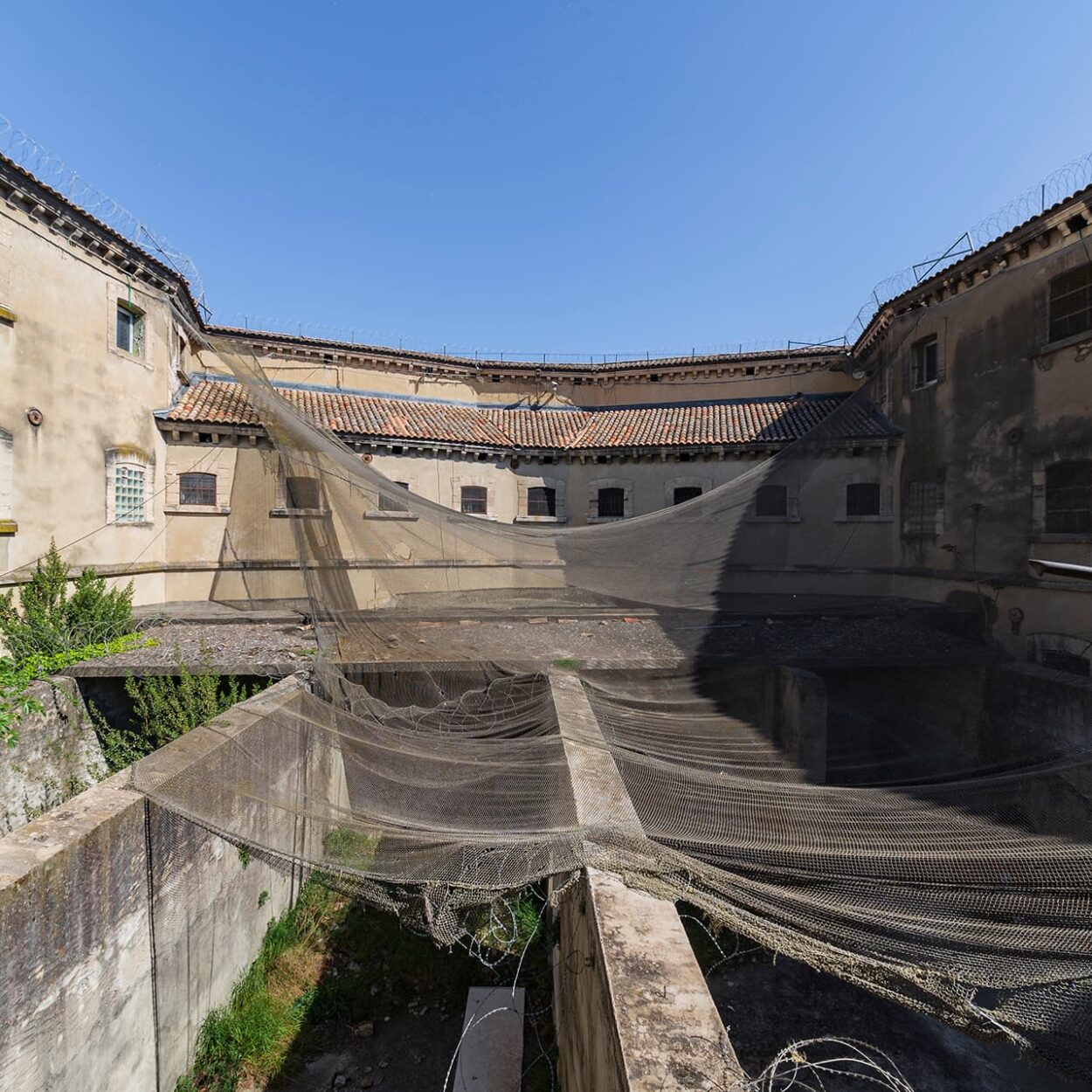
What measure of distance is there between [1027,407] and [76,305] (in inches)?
513

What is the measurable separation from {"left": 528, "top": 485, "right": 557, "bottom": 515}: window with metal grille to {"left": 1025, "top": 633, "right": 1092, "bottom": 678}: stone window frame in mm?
9162

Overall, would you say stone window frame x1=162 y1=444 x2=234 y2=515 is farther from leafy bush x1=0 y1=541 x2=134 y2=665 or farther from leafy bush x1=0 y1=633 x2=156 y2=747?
leafy bush x1=0 y1=633 x2=156 y2=747

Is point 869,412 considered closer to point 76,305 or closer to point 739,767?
point 739,767

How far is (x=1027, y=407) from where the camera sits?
269 inches

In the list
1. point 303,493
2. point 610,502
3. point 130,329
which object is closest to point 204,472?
point 130,329

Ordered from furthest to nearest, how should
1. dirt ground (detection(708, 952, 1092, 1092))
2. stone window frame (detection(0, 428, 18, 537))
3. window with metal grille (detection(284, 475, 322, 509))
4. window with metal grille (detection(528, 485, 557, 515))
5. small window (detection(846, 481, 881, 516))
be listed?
1. window with metal grille (detection(528, 485, 557, 515))
2. stone window frame (detection(0, 428, 18, 537))
3. window with metal grille (detection(284, 475, 322, 509))
4. small window (detection(846, 481, 881, 516))
5. dirt ground (detection(708, 952, 1092, 1092))

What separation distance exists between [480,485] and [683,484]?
461 cm

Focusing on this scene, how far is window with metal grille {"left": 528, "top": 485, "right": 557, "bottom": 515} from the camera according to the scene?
45.9 feet

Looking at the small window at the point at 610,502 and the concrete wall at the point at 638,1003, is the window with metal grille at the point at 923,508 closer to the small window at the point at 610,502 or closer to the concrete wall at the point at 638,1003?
the concrete wall at the point at 638,1003

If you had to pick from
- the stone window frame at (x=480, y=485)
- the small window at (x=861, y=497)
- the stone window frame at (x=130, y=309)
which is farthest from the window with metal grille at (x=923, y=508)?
the stone window frame at (x=130, y=309)

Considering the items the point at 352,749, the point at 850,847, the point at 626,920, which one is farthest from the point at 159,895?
the point at 850,847

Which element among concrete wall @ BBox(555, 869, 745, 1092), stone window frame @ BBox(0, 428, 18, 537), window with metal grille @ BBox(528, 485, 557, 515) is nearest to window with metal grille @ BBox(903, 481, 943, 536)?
concrete wall @ BBox(555, 869, 745, 1092)

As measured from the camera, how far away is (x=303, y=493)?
6.32 meters

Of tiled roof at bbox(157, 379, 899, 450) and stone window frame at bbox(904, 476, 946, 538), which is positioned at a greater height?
tiled roof at bbox(157, 379, 899, 450)
